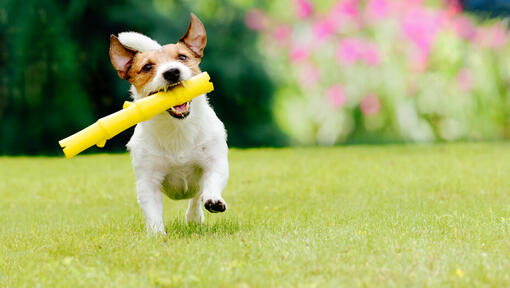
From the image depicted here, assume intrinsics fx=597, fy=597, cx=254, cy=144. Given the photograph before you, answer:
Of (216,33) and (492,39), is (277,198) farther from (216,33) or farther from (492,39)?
(492,39)

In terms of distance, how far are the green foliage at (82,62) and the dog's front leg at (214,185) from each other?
22.8 feet

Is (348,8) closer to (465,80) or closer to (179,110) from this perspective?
(465,80)

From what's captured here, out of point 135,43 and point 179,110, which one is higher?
point 135,43

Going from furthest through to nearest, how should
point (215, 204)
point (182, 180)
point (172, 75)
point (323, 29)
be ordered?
point (323, 29), point (182, 180), point (172, 75), point (215, 204)

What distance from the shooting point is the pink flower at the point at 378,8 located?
437 inches

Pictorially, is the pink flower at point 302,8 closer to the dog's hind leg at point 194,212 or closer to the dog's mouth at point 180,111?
the dog's hind leg at point 194,212

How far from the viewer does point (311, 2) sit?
446 inches

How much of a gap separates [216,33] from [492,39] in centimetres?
527

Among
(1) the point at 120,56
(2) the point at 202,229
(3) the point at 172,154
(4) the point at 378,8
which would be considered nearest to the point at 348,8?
(4) the point at 378,8

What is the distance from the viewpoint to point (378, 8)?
11.1 metres

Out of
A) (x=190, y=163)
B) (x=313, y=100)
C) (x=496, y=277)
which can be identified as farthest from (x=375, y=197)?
(x=313, y=100)

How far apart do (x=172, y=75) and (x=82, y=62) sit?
26.4ft

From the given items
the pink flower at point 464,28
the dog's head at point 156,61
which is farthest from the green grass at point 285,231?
the pink flower at point 464,28

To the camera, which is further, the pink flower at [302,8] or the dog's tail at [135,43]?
the pink flower at [302,8]
